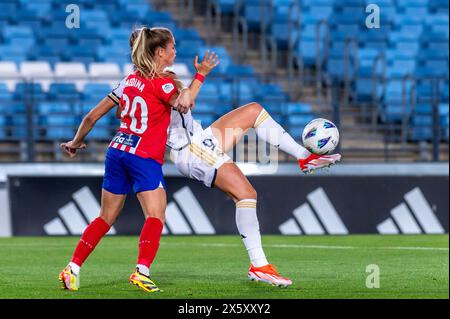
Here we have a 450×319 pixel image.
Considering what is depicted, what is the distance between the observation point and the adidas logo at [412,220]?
13297 mm

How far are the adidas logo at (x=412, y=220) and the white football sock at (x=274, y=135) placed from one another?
6107mm

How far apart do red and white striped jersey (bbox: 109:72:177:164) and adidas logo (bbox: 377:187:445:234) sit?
22.6 ft

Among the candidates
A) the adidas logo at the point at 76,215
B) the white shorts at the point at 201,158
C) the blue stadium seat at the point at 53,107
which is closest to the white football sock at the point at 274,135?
the white shorts at the point at 201,158

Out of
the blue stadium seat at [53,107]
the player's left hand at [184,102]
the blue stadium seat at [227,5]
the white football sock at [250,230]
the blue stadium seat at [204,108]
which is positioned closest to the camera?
the player's left hand at [184,102]

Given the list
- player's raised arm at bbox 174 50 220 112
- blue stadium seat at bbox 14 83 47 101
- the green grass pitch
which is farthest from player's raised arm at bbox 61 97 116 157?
blue stadium seat at bbox 14 83 47 101

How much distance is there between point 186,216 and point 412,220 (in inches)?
113

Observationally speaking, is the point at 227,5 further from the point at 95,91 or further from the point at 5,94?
the point at 5,94

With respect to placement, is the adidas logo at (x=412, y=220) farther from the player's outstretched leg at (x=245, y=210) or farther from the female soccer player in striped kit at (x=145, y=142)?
the female soccer player in striped kit at (x=145, y=142)

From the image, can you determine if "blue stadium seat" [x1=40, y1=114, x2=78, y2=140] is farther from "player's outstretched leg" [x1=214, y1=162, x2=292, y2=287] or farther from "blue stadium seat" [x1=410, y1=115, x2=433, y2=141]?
"player's outstretched leg" [x1=214, y1=162, x2=292, y2=287]

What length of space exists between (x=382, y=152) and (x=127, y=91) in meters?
8.94

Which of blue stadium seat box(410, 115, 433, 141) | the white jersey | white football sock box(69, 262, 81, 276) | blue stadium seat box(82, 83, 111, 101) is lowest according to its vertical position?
blue stadium seat box(410, 115, 433, 141)

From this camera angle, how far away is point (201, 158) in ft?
23.9

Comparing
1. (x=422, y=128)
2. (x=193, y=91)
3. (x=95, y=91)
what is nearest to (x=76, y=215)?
(x=95, y=91)

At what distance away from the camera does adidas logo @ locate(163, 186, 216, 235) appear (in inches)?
516
